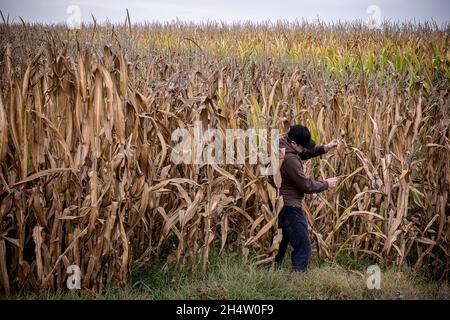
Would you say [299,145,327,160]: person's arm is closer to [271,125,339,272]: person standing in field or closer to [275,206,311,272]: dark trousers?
[271,125,339,272]: person standing in field

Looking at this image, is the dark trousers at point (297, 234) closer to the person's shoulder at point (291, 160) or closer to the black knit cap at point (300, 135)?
the person's shoulder at point (291, 160)

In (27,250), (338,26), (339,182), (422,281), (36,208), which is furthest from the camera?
(338,26)

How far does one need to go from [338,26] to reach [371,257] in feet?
39.3

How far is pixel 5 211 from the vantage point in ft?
9.57

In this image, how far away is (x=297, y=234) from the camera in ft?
11.2

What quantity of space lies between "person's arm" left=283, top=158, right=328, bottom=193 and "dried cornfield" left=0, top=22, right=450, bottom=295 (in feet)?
0.74

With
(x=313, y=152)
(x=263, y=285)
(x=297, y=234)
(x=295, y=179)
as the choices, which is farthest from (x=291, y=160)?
(x=263, y=285)

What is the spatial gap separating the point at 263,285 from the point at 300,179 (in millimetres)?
789

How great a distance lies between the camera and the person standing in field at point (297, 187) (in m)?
3.34

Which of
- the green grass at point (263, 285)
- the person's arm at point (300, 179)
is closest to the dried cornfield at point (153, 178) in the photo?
the green grass at point (263, 285)

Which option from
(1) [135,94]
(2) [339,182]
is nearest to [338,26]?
(2) [339,182]

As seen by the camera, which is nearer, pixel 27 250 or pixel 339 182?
pixel 27 250

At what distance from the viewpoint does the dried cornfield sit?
2.98 meters

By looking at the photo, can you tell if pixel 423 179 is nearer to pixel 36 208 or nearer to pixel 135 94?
pixel 135 94
